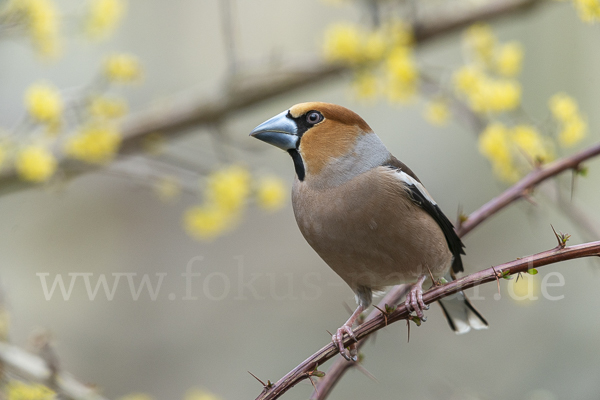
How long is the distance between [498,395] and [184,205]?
4053 millimetres

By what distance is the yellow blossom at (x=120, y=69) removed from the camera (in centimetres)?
396

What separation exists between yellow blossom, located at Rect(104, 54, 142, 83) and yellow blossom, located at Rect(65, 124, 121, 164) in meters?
0.37

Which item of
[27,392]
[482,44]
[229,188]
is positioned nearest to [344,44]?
[482,44]

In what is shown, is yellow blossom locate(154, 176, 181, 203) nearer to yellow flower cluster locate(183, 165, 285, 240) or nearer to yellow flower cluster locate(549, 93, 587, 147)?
yellow flower cluster locate(183, 165, 285, 240)

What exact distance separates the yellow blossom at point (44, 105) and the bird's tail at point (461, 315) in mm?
2491

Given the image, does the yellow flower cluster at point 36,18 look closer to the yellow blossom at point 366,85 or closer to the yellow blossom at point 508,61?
the yellow blossom at point 366,85

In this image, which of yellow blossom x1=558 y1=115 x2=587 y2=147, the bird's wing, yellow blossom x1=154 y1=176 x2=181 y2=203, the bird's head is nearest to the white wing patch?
the bird's wing

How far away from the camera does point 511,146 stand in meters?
3.72

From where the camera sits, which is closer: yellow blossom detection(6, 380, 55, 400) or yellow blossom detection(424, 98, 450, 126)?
yellow blossom detection(6, 380, 55, 400)

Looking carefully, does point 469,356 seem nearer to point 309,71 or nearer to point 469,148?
point 469,148

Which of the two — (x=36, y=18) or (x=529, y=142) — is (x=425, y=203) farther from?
(x=36, y=18)

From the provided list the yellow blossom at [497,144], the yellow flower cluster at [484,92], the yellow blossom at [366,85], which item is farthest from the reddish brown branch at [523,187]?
the yellow blossom at [366,85]

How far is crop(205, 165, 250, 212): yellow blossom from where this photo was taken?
13.1 feet

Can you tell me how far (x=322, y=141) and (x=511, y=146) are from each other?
1.40 m
